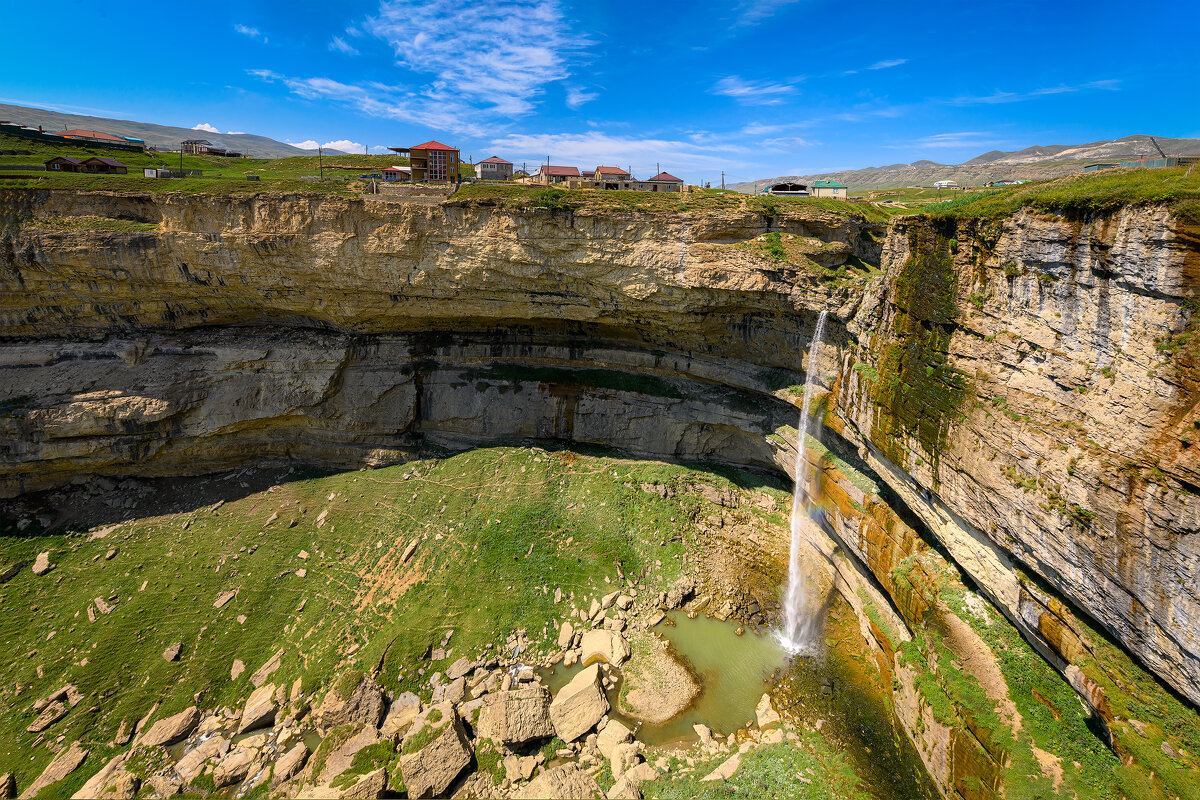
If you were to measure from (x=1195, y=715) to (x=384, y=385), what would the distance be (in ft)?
92.3

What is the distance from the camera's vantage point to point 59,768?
555 inches

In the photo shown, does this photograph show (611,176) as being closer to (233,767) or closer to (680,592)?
(680,592)

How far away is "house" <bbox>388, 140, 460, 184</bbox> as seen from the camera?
2780cm

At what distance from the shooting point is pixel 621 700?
1545cm

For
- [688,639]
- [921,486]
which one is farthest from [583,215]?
[688,639]

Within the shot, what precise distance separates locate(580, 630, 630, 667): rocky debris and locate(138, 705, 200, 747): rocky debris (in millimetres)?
12659

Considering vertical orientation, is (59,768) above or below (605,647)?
below

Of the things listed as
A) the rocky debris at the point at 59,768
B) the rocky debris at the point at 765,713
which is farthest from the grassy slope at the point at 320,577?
the rocky debris at the point at 765,713

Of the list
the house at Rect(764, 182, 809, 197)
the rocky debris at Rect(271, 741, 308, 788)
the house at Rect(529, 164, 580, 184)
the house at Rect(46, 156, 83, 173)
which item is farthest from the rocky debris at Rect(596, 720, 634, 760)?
the house at Rect(46, 156, 83, 173)

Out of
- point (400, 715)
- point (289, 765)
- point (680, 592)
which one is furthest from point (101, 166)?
point (680, 592)

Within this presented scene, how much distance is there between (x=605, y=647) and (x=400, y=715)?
22.6 ft

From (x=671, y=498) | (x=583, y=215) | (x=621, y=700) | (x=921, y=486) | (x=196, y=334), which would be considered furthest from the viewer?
(x=196, y=334)

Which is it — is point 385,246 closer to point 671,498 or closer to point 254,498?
point 254,498

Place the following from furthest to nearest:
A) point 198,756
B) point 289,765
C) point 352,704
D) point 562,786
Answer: point 352,704 < point 198,756 < point 289,765 < point 562,786
